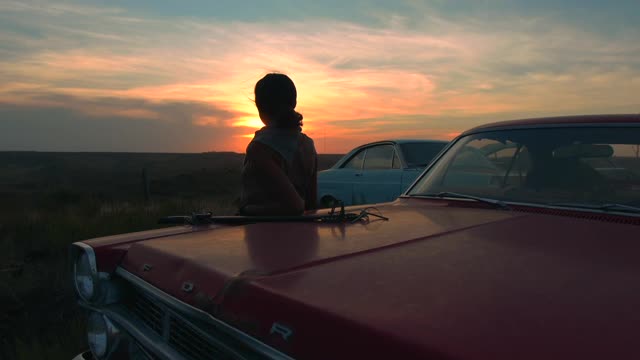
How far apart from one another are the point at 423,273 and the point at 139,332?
947mm

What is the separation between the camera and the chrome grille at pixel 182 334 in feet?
4.09

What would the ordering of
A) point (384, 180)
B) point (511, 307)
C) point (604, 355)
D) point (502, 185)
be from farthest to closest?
1. point (384, 180)
2. point (502, 185)
3. point (511, 307)
4. point (604, 355)

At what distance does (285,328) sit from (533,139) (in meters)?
1.90

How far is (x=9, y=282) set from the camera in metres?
4.45

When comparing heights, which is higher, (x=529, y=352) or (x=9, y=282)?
(x=529, y=352)

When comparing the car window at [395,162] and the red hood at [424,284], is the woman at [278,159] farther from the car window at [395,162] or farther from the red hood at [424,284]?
the car window at [395,162]

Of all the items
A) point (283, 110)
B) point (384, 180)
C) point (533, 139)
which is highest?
point (283, 110)

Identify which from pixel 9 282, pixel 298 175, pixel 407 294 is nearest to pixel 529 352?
pixel 407 294

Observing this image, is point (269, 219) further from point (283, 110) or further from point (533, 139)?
point (533, 139)

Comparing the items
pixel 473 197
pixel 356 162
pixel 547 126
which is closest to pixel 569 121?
pixel 547 126

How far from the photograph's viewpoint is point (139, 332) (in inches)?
64.7

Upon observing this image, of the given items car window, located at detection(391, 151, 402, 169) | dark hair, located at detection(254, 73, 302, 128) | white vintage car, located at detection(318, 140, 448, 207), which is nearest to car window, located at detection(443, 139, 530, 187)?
dark hair, located at detection(254, 73, 302, 128)

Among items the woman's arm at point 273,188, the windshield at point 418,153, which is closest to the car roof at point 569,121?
the woman's arm at point 273,188

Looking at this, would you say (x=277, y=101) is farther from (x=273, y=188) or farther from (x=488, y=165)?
(x=488, y=165)
